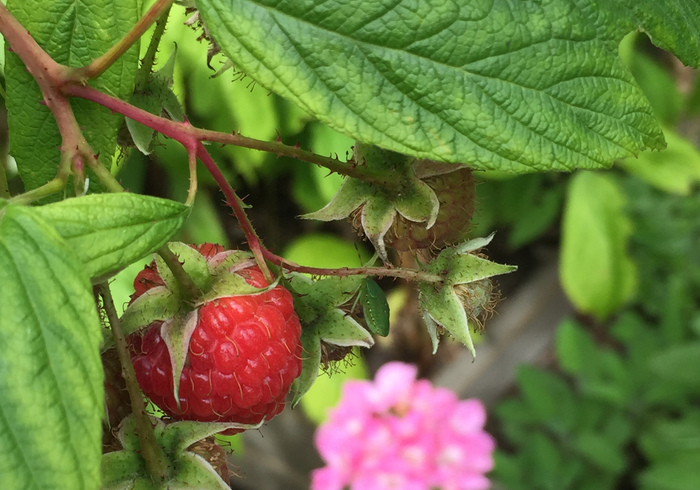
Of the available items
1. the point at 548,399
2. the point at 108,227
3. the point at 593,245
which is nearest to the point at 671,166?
the point at 593,245

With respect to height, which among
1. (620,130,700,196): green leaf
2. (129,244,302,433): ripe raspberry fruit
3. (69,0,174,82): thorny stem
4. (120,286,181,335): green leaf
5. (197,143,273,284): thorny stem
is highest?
(69,0,174,82): thorny stem

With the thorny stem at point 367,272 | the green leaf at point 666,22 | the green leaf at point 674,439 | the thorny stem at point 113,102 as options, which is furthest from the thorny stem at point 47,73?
the green leaf at point 674,439

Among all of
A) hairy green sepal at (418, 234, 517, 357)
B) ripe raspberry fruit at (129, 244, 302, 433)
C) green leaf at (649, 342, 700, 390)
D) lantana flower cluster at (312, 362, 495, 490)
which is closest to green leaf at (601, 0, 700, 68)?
hairy green sepal at (418, 234, 517, 357)

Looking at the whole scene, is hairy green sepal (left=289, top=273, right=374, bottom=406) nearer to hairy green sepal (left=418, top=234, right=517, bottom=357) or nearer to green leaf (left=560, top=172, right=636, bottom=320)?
hairy green sepal (left=418, top=234, right=517, bottom=357)

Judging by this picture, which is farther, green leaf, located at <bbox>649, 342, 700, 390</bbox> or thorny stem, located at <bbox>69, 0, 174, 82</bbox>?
green leaf, located at <bbox>649, 342, 700, 390</bbox>

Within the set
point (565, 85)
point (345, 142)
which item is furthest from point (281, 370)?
point (345, 142)

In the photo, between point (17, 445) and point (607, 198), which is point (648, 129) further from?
point (607, 198)
